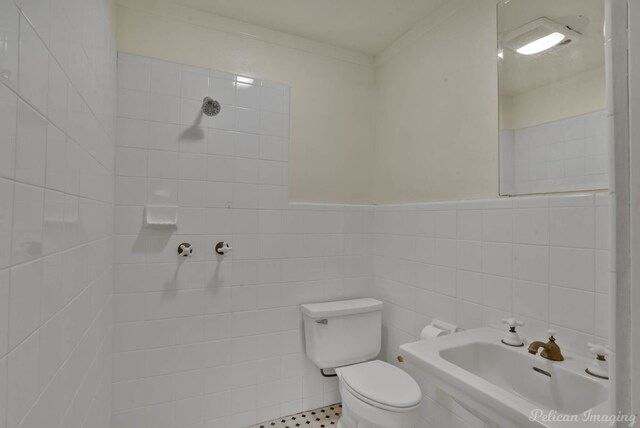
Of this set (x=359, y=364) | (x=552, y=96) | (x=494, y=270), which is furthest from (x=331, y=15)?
(x=359, y=364)

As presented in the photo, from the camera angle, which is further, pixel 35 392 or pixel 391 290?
pixel 391 290

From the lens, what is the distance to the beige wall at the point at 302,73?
1.82m

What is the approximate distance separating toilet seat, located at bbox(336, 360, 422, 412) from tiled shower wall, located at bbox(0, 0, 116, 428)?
111 centimetres

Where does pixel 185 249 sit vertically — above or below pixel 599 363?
above

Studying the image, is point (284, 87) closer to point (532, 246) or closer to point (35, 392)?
point (532, 246)

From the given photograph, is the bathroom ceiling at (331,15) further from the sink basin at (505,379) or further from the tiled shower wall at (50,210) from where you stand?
the sink basin at (505,379)

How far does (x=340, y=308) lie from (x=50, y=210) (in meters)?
1.59

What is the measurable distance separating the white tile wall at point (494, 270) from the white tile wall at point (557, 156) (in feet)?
0.21

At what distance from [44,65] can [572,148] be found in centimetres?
173

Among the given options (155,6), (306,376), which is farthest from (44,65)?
(306,376)

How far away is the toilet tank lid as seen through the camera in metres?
1.95

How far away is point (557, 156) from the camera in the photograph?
134 centimetres

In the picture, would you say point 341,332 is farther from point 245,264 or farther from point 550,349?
point 550,349

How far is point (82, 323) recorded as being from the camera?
1.04 m
